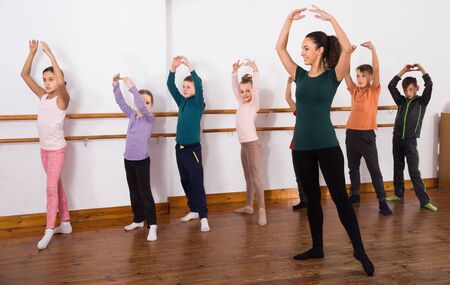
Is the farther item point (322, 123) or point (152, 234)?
point (152, 234)

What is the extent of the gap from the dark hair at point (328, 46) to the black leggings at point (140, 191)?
1583mm

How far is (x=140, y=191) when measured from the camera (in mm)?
3652

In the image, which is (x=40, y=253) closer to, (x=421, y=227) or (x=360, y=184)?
(x=421, y=227)

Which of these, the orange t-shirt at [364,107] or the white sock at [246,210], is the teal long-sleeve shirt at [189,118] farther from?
the orange t-shirt at [364,107]

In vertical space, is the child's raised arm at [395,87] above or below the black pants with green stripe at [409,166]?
above

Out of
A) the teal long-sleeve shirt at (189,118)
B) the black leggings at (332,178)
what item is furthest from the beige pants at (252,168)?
the black leggings at (332,178)

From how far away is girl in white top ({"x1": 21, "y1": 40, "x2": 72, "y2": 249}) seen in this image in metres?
3.53

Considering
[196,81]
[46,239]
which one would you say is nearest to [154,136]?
[196,81]

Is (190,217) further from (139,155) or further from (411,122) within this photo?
(411,122)

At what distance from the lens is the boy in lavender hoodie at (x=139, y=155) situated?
363cm

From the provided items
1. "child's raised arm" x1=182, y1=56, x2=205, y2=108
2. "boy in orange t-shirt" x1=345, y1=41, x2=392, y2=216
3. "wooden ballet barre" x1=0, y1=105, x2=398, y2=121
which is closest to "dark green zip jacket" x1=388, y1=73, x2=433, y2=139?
"boy in orange t-shirt" x1=345, y1=41, x2=392, y2=216

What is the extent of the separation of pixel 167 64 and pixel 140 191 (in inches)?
45.0

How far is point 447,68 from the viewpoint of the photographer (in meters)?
5.20

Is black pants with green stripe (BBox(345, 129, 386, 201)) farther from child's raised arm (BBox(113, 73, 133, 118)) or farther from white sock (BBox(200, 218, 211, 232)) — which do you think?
child's raised arm (BBox(113, 73, 133, 118))
